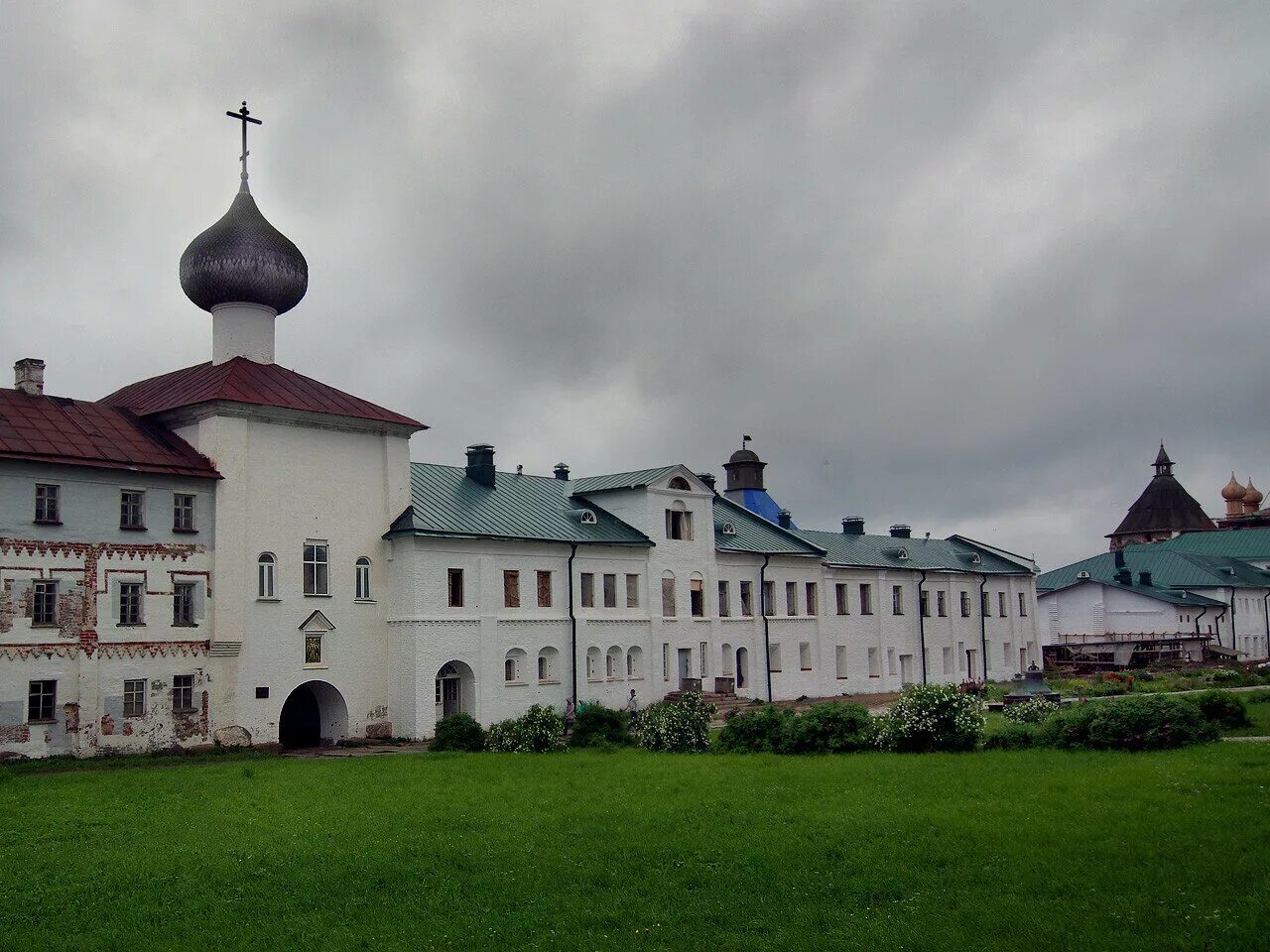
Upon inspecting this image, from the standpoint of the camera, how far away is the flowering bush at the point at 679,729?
28.0 meters

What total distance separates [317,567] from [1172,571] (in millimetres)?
61001

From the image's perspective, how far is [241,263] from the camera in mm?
34281

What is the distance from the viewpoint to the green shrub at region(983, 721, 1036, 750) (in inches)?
955

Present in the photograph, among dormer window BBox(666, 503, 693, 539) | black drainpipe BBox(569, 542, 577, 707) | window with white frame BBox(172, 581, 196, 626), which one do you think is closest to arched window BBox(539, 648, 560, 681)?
black drainpipe BBox(569, 542, 577, 707)

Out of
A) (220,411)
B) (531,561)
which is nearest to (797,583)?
(531,561)

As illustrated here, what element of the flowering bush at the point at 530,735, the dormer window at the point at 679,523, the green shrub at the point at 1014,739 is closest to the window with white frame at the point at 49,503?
the flowering bush at the point at 530,735

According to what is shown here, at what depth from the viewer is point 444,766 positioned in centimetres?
2564

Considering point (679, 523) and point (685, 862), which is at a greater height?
point (679, 523)

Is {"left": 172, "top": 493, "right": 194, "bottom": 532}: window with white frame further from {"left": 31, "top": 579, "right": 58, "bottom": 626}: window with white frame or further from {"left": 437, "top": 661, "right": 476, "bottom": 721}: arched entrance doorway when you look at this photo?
{"left": 437, "top": 661, "right": 476, "bottom": 721}: arched entrance doorway

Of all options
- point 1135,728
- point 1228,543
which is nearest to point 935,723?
point 1135,728

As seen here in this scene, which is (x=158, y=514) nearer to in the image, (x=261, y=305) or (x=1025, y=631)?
(x=261, y=305)

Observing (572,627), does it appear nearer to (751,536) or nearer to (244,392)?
(751,536)

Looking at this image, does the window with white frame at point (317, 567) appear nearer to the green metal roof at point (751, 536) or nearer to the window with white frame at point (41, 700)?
the window with white frame at point (41, 700)

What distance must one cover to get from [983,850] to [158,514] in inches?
935
